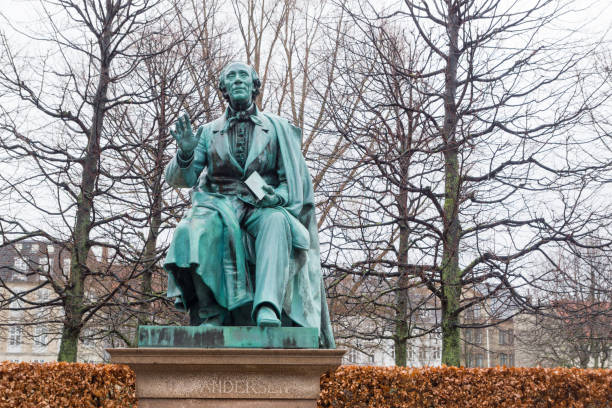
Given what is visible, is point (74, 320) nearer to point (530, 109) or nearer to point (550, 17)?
point (530, 109)

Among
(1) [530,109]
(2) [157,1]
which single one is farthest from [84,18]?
(1) [530,109]

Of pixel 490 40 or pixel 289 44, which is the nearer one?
pixel 490 40

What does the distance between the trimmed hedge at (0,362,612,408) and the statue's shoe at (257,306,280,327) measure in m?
4.17

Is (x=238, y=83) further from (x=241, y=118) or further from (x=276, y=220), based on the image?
(x=276, y=220)

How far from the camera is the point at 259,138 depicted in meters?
5.19

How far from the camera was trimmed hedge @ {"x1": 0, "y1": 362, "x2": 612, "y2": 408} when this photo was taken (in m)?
8.20

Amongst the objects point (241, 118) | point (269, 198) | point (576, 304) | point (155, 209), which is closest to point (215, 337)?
point (269, 198)

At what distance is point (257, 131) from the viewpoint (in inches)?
206

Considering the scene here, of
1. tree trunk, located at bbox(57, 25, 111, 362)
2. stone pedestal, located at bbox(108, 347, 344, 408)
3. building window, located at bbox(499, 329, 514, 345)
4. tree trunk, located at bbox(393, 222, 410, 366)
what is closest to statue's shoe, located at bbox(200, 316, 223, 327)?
stone pedestal, located at bbox(108, 347, 344, 408)

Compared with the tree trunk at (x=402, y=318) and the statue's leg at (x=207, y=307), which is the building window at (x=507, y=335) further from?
the statue's leg at (x=207, y=307)

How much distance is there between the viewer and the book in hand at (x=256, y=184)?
4.86 meters

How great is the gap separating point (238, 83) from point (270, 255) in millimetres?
1452

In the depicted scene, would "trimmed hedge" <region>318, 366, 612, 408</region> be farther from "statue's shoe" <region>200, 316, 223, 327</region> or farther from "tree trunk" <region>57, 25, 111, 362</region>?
"tree trunk" <region>57, 25, 111, 362</region>

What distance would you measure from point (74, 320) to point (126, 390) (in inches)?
117
